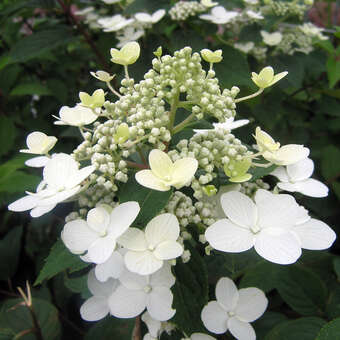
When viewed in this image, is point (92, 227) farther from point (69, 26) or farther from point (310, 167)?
point (69, 26)

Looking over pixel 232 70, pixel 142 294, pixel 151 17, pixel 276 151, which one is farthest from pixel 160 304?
pixel 151 17

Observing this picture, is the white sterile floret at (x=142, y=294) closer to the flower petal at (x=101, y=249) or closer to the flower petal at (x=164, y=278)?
the flower petal at (x=164, y=278)

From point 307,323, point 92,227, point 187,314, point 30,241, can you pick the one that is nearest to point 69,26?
point 30,241

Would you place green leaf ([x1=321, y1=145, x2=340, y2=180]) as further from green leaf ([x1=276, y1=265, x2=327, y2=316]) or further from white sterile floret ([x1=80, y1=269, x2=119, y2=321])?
white sterile floret ([x1=80, y1=269, x2=119, y2=321])

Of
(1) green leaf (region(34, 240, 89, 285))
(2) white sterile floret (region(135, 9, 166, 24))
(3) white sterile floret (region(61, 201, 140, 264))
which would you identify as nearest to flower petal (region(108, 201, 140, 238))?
(3) white sterile floret (region(61, 201, 140, 264))

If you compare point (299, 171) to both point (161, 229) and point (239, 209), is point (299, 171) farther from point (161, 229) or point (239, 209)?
point (161, 229)

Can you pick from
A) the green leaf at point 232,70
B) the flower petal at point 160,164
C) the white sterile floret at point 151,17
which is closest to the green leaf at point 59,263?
the flower petal at point 160,164
